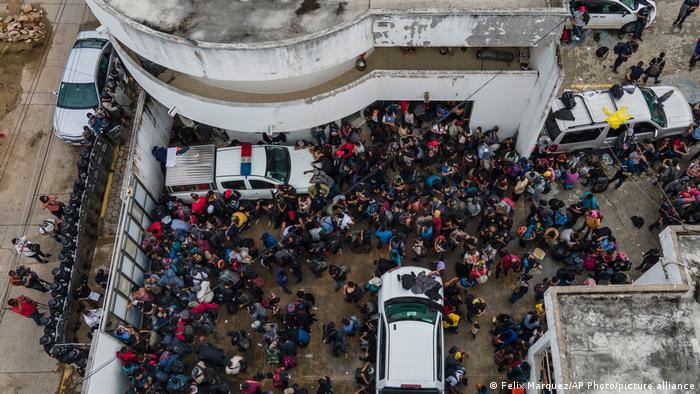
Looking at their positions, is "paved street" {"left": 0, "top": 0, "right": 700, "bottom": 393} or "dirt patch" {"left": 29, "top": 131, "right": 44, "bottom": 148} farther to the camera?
"dirt patch" {"left": 29, "top": 131, "right": 44, "bottom": 148}

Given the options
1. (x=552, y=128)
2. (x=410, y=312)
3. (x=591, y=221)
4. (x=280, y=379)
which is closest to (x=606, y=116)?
(x=552, y=128)

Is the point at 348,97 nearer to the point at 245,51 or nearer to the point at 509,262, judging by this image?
the point at 245,51

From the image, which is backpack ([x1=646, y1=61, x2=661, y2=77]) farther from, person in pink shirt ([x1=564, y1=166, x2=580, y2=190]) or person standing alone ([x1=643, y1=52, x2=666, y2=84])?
person in pink shirt ([x1=564, y1=166, x2=580, y2=190])

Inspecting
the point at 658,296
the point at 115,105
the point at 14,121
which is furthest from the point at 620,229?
the point at 14,121

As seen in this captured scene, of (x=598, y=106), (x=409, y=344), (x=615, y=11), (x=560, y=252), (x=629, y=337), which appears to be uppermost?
(x=615, y=11)

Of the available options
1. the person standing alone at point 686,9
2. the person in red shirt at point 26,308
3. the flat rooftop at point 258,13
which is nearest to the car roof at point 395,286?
the flat rooftop at point 258,13

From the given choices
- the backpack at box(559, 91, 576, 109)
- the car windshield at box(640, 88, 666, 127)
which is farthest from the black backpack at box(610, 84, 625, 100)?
the backpack at box(559, 91, 576, 109)

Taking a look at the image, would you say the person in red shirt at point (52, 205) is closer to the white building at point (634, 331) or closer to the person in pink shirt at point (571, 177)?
the white building at point (634, 331)
